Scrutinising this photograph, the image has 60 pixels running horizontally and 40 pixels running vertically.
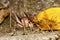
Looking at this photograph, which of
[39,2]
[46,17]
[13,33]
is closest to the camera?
[13,33]

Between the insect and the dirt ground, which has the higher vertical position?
the insect

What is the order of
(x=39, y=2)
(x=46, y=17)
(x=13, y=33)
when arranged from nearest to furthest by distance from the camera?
1. (x=13, y=33)
2. (x=46, y=17)
3. (x=39, y=2)

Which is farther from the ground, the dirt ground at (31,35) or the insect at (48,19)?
the insect at (48,19)

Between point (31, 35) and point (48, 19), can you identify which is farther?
point (48, 19)

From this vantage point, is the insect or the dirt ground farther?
the insect

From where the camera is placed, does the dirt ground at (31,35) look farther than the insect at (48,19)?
No

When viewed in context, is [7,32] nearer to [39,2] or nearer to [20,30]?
[20,30]

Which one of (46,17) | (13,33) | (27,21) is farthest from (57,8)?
(13,33)

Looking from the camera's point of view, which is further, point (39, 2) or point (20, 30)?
point (39, 2)
